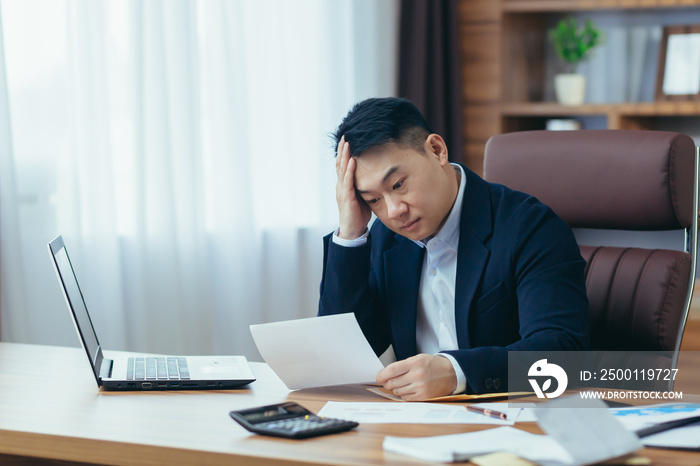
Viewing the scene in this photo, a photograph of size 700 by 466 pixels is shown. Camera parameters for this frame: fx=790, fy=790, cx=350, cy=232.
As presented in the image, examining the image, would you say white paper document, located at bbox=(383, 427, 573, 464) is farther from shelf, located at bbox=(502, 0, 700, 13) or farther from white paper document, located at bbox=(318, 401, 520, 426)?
shelf, located at bbox=(502, 0, 700, 13)

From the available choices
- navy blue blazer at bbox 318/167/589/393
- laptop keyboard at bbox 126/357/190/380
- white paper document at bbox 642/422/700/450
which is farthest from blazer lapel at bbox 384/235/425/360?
white paper document at bbox 642/422/700/450

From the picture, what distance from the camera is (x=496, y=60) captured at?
10.8ft

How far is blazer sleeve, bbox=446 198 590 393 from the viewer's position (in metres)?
1.33

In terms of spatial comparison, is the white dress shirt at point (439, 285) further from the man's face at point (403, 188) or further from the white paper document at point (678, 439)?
the white paper document at point (678, 439)

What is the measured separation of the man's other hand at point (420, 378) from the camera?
1280 mm

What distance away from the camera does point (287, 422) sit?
3.70 ft

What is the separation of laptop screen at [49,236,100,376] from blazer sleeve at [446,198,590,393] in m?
0.63

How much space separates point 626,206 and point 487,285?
1.39ft

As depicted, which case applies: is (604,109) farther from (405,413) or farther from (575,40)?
(405,413)

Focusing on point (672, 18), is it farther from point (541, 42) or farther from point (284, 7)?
point (284, 7)

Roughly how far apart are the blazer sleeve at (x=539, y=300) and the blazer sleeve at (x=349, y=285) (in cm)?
29

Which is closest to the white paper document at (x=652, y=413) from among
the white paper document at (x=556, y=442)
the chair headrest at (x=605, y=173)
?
the white paper document at (x=556, y=442)

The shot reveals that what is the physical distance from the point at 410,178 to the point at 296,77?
1.45 meters

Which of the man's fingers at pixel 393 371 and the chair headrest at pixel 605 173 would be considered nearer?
the man's fingers at pixel 393 371
